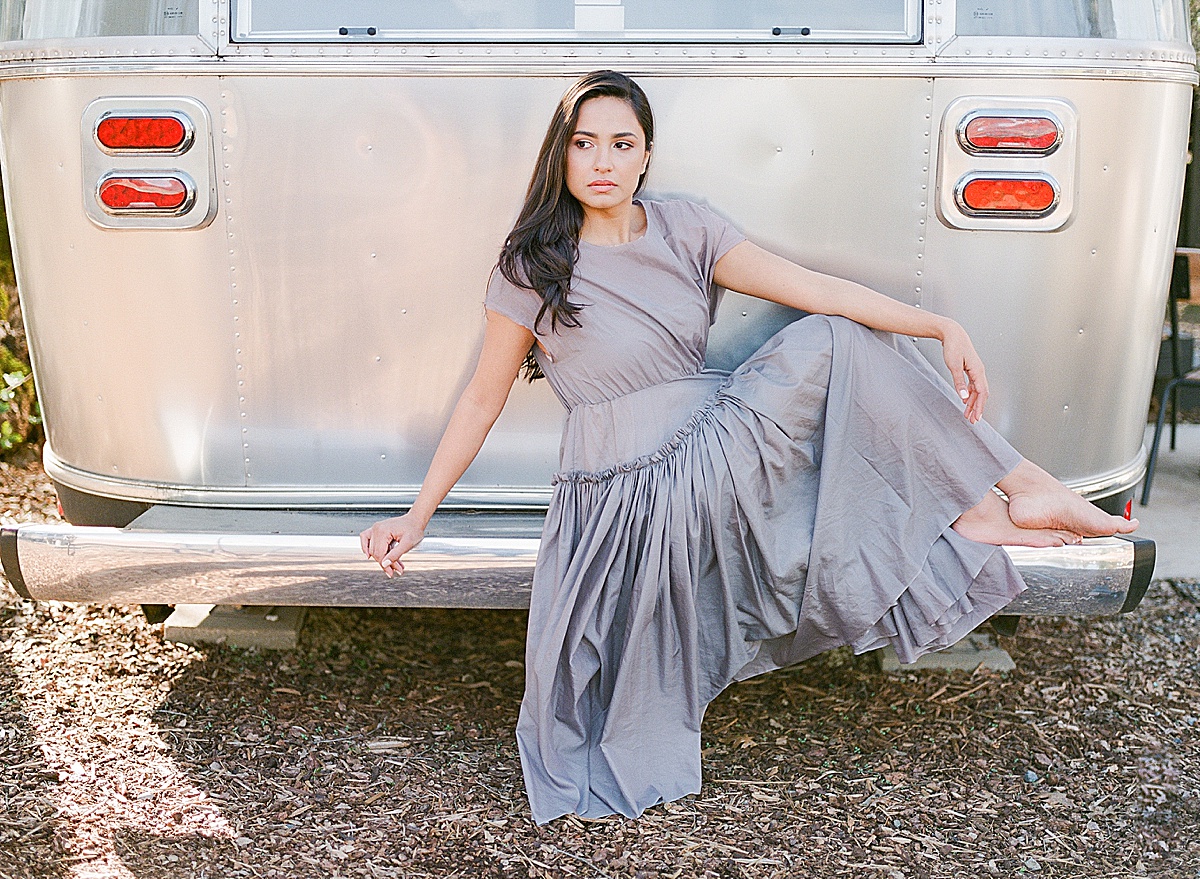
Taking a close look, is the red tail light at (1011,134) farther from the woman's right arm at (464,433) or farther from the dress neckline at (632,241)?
the woman's right arm at (464,433)

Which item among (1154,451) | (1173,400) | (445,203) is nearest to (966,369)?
(445,203)

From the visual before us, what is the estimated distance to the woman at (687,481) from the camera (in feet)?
8.05

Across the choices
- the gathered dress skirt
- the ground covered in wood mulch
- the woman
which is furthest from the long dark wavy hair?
the ground covered in wood mulch

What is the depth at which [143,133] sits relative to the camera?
2.60 meters

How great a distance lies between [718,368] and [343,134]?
96 centimetres

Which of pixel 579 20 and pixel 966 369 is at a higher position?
pixel 579 20

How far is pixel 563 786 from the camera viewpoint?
2557 millimetres

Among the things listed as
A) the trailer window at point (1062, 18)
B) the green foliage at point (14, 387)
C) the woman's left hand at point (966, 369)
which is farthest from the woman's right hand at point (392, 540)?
the green foliage at point (14, 387)

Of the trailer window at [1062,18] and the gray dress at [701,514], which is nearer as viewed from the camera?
the gray dress at [701,514]

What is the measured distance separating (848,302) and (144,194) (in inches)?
59.3

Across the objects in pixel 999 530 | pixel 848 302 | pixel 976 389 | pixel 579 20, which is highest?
pixel 579 20

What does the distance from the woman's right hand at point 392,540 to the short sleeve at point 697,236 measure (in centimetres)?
79

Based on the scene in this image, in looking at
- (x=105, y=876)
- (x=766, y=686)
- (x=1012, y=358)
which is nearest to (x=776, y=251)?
(x=1012, y=358)

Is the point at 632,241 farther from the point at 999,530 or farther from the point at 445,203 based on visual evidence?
the point at 999,530
